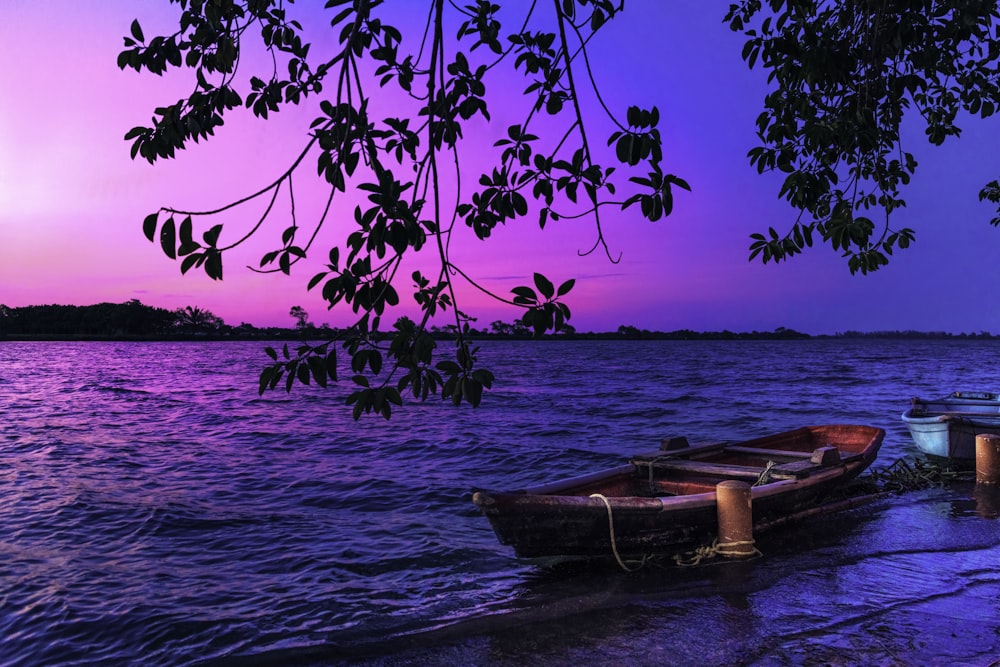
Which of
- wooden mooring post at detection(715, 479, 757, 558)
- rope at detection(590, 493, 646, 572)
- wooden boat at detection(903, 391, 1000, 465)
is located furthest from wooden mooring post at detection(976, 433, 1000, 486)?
rope at detection(590, 493, 646, 572)

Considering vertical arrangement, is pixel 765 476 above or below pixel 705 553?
above

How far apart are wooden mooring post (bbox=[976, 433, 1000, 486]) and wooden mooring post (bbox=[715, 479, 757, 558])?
24.5 feet

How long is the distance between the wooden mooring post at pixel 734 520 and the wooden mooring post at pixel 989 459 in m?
7.46

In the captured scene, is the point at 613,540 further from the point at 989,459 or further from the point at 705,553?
the point at 989,459

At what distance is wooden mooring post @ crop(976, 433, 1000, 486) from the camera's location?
1307 centimetres

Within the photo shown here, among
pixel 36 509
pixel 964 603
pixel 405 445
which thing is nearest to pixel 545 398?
pixel 405 445

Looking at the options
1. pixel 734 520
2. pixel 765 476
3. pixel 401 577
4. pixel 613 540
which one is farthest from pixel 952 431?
pixel 401 577

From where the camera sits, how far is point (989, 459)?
43.1 ft

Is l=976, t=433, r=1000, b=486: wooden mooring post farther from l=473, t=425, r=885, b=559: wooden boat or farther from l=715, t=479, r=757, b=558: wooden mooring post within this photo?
l=715, t=479, r=757, b=558: wooden mooring post

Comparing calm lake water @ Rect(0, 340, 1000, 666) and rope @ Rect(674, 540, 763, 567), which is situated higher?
rope @ Rect(674, 540, 763, 567)

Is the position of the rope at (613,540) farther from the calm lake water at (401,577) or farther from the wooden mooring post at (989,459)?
the wooden mooring post at (989,459)

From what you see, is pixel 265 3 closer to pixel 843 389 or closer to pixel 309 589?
pixel 309 589

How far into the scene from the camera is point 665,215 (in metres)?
2.40

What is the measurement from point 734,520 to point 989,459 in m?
7.87
